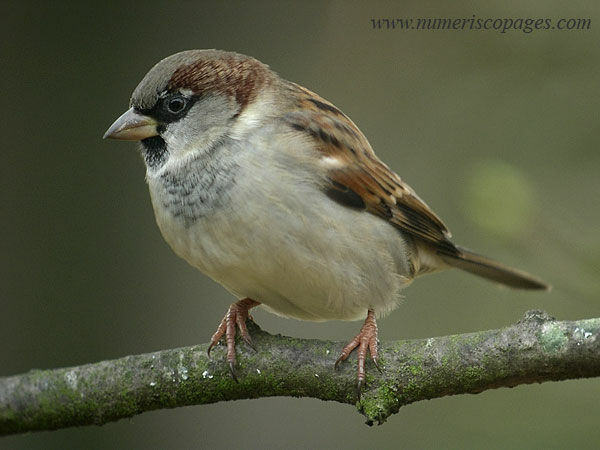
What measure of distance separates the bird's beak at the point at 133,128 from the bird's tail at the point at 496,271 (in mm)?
1615

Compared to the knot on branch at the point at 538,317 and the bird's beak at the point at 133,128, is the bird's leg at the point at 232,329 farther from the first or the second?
the knot on branch at the point at 538,317

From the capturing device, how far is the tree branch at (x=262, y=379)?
254 cm

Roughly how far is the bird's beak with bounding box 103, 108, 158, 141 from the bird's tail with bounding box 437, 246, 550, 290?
162 centimetres

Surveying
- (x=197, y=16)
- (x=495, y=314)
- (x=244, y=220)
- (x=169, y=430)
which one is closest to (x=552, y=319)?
(x=244, y=220)

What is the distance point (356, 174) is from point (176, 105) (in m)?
0.78

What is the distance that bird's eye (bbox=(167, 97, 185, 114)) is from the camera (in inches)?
130

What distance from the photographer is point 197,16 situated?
5.49 m

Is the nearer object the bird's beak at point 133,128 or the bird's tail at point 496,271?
the bird's beak at point 133,128

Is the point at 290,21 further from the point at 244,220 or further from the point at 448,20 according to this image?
the point at 244,220

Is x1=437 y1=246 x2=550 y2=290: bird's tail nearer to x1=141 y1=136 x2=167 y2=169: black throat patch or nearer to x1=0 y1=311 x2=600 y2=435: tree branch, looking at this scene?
x1=0 y1=311 x2=600 y2=435: tree branch

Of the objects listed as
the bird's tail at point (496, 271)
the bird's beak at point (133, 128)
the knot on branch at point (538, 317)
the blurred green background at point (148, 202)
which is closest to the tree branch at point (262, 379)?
the knot on branch at point (538, 317)

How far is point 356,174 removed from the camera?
341 centimetres

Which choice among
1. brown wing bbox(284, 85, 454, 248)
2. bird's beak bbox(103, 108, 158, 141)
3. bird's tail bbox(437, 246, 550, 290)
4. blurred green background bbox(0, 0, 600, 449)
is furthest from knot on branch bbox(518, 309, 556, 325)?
blurred green background bbox(0, 0, 600, 449)

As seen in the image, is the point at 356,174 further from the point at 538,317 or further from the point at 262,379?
the point at 538,317
